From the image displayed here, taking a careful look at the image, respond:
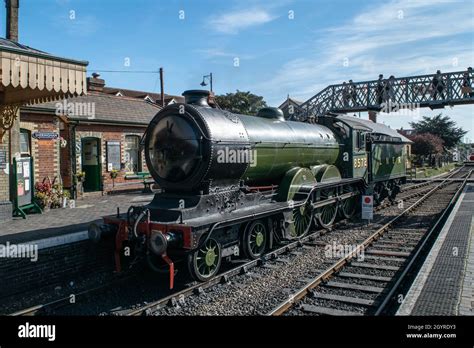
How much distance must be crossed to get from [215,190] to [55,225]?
4.41m

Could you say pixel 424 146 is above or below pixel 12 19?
below

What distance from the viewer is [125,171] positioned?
1930 centimetres

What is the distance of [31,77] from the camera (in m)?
7.91

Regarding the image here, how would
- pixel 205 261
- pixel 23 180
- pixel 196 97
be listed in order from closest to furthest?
pixel 205 261, pixel 196 97, pixel 23 180

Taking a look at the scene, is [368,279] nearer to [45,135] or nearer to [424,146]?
[45,135]

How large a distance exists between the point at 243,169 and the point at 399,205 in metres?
10.2

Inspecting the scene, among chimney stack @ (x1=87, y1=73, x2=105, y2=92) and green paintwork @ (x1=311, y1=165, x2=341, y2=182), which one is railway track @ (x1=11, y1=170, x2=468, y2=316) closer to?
green paintwork @ (x1=311, y1=165, x2=341, y2=182)

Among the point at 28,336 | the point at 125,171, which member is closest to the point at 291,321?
the point at 28,336

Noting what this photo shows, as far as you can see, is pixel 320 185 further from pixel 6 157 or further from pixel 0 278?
pixel 6 157

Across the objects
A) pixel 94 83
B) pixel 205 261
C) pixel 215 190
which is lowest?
pixel 205 261

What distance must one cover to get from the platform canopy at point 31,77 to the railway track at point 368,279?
608 centimetres

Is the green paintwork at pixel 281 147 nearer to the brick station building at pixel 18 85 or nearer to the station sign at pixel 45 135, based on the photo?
the brick station building at pixel 18 85

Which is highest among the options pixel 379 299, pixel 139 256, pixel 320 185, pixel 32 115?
pixel 32 115

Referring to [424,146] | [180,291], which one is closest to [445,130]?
[424,146]
